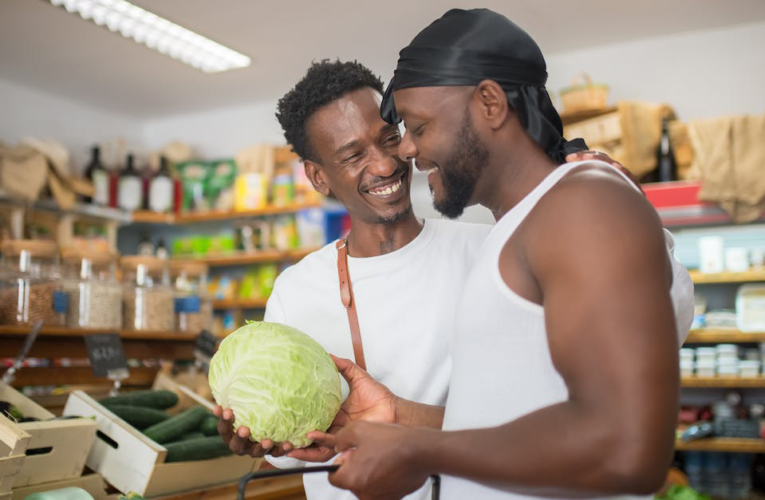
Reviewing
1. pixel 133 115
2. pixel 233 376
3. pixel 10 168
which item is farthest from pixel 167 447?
pixel 133 115

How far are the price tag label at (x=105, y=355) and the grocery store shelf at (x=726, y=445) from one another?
383 cm

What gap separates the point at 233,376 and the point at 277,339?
0.12 m

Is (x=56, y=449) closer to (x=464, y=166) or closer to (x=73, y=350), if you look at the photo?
(x=73, y=350)

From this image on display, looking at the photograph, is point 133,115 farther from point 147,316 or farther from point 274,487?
point 274,487

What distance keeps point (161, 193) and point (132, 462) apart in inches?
214

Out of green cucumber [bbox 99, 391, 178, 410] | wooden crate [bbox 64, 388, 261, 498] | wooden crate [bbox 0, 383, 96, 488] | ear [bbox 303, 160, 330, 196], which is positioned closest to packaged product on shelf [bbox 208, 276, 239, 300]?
green cucumber [bbox 99, 391, 178, 410]

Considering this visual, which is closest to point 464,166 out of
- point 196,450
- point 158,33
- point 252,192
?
point 196,450

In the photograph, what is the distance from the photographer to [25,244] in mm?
3320

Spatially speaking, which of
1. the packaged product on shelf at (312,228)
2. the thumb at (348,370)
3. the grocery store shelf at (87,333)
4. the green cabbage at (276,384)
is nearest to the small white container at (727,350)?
the packaged product on shelf at (312,228)

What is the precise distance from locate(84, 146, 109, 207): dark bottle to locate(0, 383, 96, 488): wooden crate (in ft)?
16.6

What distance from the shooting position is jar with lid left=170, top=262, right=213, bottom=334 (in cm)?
423

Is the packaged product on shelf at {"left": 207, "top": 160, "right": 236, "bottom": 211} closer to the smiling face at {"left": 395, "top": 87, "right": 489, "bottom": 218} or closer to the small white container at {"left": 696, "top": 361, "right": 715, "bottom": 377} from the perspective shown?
the small white container at {"left": 696, "top": 361, "right": 715, "bottom": 377}

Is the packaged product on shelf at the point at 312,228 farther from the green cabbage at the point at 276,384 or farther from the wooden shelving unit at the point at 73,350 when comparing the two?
the green cabbage at the point at 276,384

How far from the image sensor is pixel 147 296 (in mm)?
3975
